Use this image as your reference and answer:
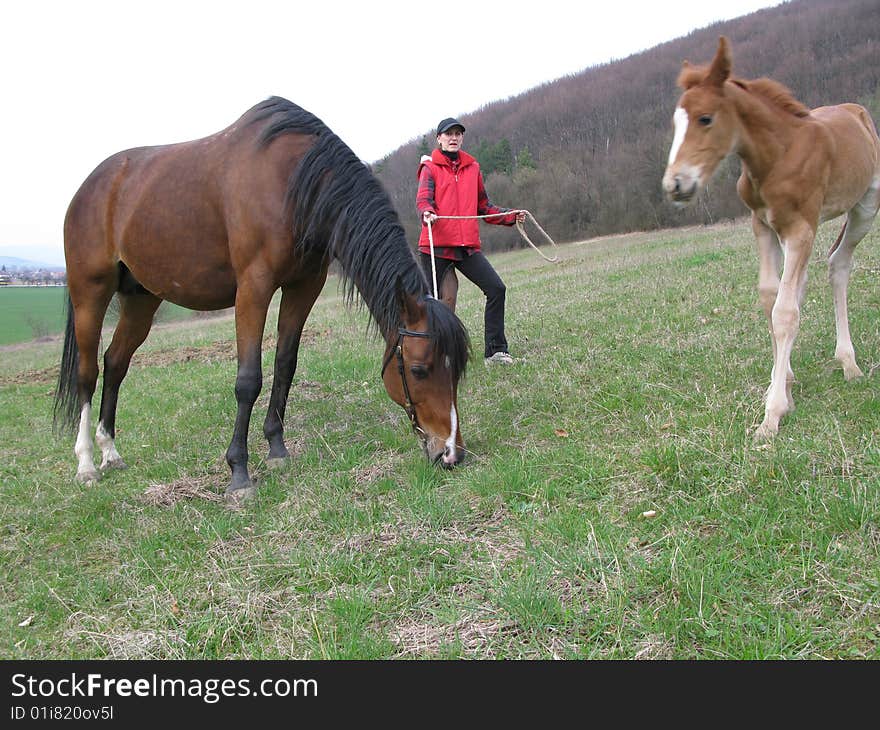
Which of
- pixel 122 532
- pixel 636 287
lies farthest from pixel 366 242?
pixel 636 287

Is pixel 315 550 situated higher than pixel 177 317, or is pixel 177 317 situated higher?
pixel 315 550

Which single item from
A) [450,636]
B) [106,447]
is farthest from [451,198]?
[450,636]

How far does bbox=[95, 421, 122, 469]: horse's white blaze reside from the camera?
554 cm

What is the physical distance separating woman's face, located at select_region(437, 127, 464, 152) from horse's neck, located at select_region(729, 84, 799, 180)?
3.10 meters

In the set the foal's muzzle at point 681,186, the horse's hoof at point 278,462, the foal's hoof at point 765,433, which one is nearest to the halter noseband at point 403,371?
the horse's hoof at point 278,462

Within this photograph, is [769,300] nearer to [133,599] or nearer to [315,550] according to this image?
[315,550]

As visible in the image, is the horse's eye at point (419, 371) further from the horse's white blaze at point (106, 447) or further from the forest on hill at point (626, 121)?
the forest on hill at point (626, 121)

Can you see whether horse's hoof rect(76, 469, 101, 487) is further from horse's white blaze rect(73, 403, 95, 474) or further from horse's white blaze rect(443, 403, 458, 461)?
horse's white blaze rect(443, 403, 458, 461)

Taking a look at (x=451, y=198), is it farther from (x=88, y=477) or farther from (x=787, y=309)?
(x=88, y=477)

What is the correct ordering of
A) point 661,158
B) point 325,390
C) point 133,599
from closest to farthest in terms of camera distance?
point 133,599 → point 325,390 → point 661,158

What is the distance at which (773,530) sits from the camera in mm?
2572

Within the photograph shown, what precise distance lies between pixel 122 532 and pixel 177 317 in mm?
34924

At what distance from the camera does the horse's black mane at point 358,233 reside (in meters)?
4.12

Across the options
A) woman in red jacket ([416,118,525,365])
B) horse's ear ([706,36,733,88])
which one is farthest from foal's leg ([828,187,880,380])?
woman in red jacket ([416,118,525,365])
